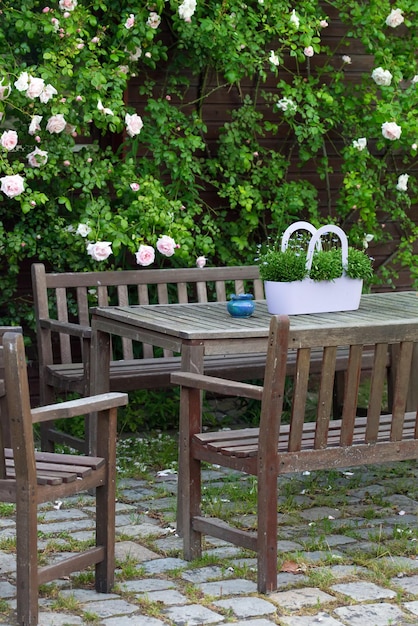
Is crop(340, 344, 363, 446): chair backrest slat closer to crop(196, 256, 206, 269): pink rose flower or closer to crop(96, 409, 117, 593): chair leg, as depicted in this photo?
crop(96, 409, 117, 593): chair leg

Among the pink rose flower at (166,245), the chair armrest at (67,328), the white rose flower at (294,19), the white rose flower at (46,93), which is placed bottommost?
the chair armrest at (67,328)

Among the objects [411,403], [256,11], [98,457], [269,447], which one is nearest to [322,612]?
[269,447]

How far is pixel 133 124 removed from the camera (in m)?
6.23

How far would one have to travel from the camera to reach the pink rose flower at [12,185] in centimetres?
584

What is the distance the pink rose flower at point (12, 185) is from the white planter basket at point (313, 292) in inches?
58.6

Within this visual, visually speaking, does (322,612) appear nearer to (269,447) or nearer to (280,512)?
(269,447)

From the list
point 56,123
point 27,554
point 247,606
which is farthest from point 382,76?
point 27,554

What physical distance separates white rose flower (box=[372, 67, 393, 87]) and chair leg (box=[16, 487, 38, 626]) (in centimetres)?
430

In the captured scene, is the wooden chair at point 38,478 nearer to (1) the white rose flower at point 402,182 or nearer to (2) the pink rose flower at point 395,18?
(1) the white rose flower at point 402,182

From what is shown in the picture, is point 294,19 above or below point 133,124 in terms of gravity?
above

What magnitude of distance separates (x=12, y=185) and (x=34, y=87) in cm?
51

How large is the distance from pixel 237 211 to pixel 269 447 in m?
3.62

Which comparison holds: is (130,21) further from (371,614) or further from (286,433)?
(371,614)

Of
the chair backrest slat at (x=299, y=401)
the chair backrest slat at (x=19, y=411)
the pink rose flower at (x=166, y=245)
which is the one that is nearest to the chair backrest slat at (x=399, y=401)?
the chair backrest slat at (x=299, y=401)
